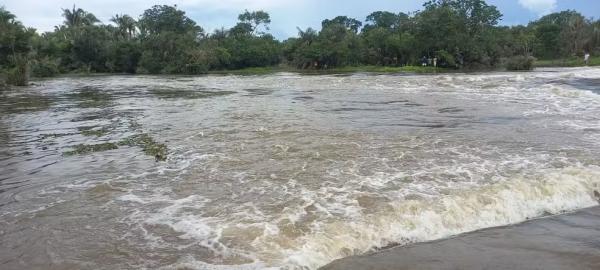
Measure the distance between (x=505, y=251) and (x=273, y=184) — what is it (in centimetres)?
388

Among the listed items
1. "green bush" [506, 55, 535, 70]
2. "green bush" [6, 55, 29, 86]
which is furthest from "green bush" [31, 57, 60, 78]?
"green bush" [506, 55, 535, 70]

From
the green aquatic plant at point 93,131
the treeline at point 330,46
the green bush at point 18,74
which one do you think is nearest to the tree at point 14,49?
the green bush at point 18,74

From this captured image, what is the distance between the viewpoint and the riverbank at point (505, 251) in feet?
16.0

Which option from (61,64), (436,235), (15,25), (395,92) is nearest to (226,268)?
(436,235)

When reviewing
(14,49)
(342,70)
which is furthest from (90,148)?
(342,70)

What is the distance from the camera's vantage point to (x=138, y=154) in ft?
34.7

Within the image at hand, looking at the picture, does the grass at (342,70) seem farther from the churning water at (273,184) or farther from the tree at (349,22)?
the churning water at (273,184)

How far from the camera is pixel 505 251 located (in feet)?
17.1

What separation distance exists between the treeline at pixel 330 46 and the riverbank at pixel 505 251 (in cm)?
4803

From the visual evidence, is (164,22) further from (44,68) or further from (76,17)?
(44,68)

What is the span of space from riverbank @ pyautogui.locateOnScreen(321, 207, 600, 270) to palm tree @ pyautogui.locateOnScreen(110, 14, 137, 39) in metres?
87.6

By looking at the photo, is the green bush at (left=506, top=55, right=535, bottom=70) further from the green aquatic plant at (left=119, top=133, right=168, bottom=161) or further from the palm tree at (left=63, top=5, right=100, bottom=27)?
the palm tree at (left=63, top=5, right=100, bottom=27)

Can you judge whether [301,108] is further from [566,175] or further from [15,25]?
[15,25]

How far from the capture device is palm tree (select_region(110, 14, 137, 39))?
85.4 metres
